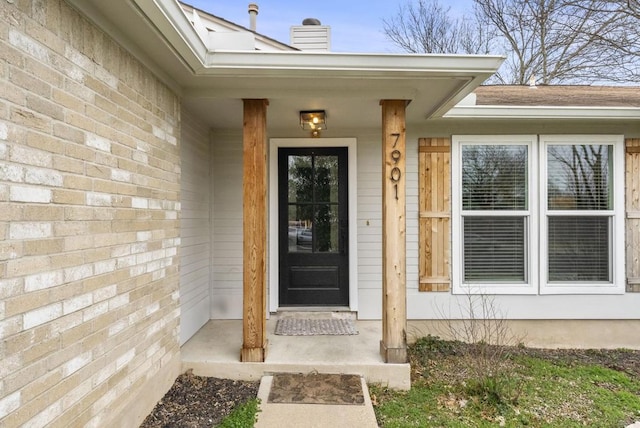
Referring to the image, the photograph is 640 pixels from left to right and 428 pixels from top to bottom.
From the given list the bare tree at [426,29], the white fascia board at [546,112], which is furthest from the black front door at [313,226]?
the bare tree at [426,29]

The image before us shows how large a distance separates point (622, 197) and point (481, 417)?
125 inches

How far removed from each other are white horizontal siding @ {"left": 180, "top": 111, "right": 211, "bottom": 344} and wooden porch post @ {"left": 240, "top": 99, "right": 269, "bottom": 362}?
2.69 ft

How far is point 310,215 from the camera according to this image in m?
4.37

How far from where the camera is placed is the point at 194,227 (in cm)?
380

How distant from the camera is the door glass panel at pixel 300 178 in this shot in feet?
14.4

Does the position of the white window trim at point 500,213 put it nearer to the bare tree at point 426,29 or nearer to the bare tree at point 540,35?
the bare tree at point 540,35

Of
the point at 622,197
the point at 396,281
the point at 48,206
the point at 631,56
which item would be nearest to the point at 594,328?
the point at 622,197

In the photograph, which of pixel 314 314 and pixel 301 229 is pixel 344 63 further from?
pixel 314 314

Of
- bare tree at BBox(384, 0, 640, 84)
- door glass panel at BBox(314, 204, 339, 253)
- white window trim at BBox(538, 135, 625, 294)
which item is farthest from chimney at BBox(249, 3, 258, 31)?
white window trim at BBox(538, 135, 625, 294)

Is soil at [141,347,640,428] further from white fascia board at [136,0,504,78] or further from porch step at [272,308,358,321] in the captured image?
white fascia board at [136,0,504,78]

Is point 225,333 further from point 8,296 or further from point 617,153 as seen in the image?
point 617,153

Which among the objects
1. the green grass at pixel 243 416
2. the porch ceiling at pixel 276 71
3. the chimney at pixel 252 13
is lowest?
the green grass at pixel 243 416

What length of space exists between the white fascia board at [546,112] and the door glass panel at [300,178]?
170 centimetres

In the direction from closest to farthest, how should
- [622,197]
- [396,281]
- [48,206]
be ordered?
[48,206] → [396,281] → [622,197]
